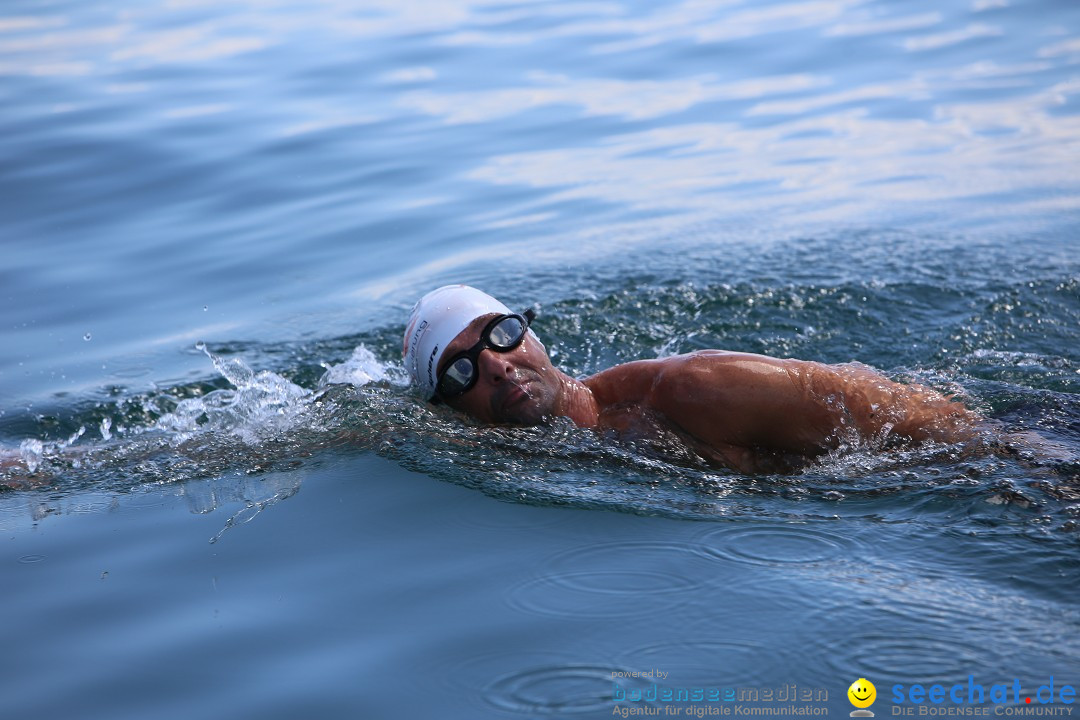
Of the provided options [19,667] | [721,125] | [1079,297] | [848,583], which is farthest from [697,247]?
[19,667]

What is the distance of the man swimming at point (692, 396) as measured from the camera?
5289mm

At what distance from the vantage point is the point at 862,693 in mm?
3301

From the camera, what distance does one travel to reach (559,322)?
805cm

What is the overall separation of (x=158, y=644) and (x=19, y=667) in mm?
456

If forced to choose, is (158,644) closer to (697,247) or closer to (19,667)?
(19,667)

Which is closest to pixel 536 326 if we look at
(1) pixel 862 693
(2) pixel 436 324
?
(2) pixel 436 324

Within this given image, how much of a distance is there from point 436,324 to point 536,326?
6.98 feet

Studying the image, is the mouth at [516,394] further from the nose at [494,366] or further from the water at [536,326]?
the water at [536,326]

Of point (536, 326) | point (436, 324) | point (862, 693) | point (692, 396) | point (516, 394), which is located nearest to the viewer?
point (862, 693)

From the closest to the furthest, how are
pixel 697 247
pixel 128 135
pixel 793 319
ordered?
pixel 793 319 < pixel 697 247 < pixel 128 135

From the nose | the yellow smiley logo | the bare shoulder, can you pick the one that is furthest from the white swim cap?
the yellow smiley logo

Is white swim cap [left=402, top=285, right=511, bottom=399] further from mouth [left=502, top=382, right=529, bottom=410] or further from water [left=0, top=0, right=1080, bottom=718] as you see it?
mouth [left=502, top=382, right=529, bottom=410]

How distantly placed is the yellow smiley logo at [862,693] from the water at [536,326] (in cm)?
3

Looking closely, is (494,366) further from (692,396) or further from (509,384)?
(692,396)
